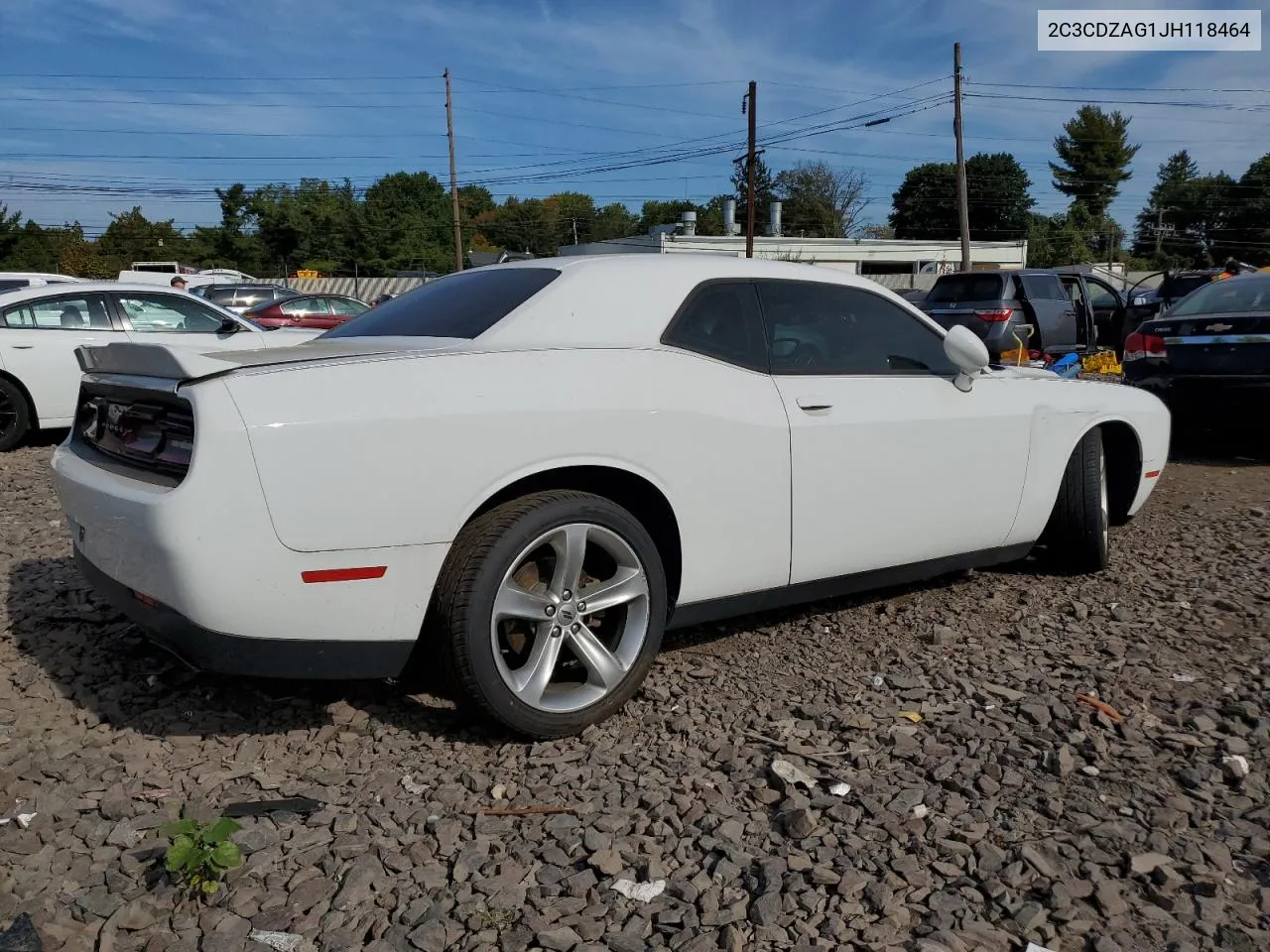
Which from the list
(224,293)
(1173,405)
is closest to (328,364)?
(1173,405)

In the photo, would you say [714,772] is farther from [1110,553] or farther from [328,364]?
[1110,553]

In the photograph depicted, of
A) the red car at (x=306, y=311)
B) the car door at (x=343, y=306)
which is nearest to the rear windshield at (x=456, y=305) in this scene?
the red car at (x=306, y=311)

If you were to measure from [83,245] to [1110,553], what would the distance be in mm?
71752

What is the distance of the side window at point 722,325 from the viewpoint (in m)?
3.23

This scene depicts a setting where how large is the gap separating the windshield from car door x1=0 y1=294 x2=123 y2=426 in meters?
9.23

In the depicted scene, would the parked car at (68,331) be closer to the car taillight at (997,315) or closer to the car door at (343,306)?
the car taillight at (997,315)

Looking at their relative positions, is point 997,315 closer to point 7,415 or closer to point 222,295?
point 7,415

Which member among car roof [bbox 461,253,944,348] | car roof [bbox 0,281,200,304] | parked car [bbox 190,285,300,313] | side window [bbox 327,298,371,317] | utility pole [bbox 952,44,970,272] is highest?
utility pole [bbox 952,44,970,272]

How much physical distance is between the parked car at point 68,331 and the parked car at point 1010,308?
8480mm

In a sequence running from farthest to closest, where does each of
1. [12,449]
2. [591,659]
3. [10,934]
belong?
1. [12,449]
2. [591,659]
3. [10,934]

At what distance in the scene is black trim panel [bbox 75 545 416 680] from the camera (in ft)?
8.28

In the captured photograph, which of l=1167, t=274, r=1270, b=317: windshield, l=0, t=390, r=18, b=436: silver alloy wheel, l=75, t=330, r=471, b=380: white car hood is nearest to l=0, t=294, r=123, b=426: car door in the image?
l=0, t=390, r=18, b=436: silver alloy wheel

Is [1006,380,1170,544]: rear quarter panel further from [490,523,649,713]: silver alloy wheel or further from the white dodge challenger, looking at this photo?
[490,523,649,713]: silver alloy wheel

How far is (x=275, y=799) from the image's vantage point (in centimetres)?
262
